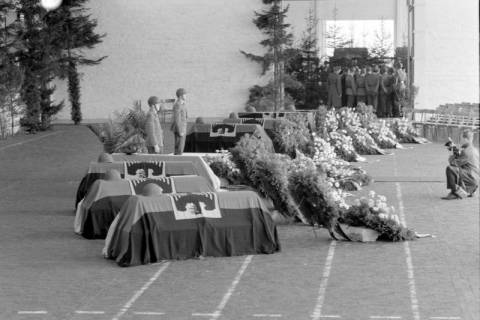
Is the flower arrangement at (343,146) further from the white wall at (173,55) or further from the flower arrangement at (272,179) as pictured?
the white wall at (173,55)

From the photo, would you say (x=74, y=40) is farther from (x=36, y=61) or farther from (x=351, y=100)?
(x=351, y=100)

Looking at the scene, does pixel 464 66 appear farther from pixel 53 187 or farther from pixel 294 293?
pixel 294 293

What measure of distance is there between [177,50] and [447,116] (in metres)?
11.3

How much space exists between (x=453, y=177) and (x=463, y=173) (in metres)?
0.40

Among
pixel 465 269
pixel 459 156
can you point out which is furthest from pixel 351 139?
pixel 465 269

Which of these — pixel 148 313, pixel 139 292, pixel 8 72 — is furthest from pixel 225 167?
pixel 8 72

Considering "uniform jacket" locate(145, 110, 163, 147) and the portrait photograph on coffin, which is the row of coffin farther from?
"uniform jacket" locate(145, 110, 163, 147)

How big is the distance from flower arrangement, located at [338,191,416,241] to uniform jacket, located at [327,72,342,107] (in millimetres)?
23555

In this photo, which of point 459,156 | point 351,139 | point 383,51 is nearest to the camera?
point 459,156

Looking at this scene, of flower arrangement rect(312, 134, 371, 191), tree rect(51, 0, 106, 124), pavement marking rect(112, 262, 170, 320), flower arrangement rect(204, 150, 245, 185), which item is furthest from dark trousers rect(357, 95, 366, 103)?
pavement marking rect(112, 262, 170, 320)

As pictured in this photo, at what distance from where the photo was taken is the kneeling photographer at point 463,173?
2000 cm

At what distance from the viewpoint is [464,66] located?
38562 mm

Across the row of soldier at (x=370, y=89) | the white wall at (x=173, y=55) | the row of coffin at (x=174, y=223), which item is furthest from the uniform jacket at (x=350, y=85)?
the row of coffin at (x=174, y=223)

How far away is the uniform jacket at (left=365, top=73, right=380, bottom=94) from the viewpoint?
3797 cm
